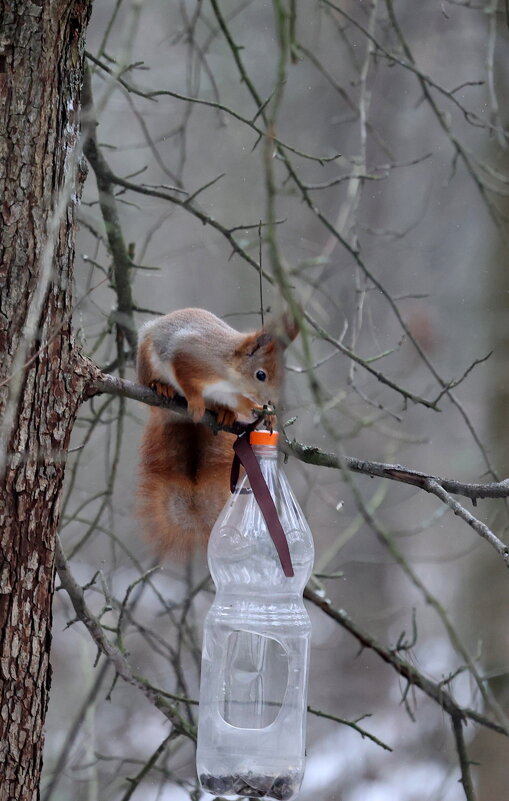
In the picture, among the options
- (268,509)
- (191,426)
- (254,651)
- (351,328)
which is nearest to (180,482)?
(191,426)

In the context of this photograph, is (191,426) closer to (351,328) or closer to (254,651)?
(254,651)

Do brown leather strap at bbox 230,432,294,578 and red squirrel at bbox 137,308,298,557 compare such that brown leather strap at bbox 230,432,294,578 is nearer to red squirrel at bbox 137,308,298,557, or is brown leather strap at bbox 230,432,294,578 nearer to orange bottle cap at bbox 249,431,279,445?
orange bottle cap at bbox 249,431,279,445

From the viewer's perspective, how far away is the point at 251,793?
143 centimetres

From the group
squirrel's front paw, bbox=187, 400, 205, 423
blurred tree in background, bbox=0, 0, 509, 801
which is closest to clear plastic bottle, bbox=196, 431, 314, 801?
squirrel's front paw, bbox=187, 400, 205, 423

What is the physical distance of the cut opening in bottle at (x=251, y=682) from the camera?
1.97 metres

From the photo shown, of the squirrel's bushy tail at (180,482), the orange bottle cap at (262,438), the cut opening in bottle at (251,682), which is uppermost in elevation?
the squirrel's bushy tail at (180,482)

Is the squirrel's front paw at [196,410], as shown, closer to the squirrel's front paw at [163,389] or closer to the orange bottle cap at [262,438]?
the squirrel's front paw at [163,389]

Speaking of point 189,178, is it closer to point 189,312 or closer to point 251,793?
point 189,312

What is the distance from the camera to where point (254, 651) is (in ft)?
6.75

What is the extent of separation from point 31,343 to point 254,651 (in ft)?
3.56

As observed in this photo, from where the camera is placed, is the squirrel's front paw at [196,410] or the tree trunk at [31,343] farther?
the squirrel's front paw at [196,410]

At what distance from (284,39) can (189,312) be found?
1.43 metres

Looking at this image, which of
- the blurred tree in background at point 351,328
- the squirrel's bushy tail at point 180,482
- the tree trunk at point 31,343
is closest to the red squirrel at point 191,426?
the squirrel's bushy tail at point 180,482

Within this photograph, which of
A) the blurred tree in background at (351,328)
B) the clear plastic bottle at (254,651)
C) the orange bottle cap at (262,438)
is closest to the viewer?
the orange bottle cap at (262,438)
